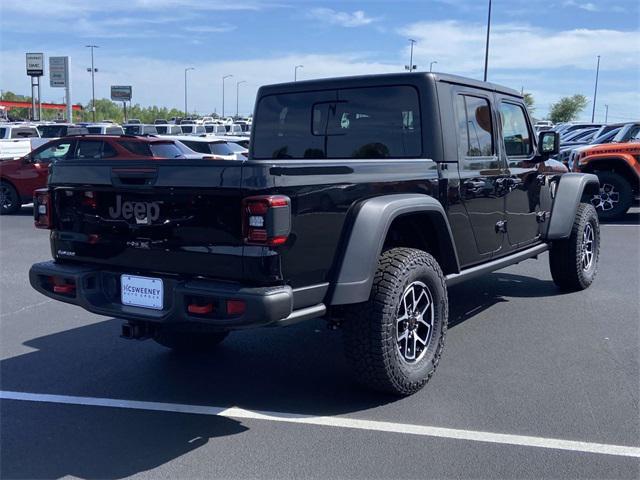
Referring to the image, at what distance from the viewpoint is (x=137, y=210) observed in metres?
3.90

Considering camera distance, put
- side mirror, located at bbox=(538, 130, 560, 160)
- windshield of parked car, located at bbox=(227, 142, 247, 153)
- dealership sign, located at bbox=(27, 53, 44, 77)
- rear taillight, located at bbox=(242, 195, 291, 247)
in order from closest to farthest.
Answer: rear taillight, located at bbox=(242, 195, 291, 247), side mirror, located at bbox=(538, 130, 560, 160), windshield of parked car, located at bbox=(227, 142, 247, 153), dealership sign, located at bbox=(27, 53, 44, 77)

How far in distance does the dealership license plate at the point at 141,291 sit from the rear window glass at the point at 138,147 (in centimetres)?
918

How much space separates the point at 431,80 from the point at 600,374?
236 cm

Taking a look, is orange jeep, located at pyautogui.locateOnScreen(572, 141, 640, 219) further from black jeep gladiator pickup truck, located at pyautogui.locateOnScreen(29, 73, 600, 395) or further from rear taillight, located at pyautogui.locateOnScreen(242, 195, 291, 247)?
rear taillight, located at pyautogui.locateOnScreen(242, 195, 291, 247)

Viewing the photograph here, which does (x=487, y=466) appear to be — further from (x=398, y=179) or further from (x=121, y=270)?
(x=121, y=270)

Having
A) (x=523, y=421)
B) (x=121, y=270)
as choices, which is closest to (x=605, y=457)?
(x=523, y=421)

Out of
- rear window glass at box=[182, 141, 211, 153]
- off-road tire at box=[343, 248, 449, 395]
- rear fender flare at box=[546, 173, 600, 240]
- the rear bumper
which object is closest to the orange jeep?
rear fender flare at box=[546, 173, 600, 240]

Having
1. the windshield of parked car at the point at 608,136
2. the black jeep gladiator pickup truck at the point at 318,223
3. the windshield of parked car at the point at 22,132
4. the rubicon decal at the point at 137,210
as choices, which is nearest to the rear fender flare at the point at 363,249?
the black jeep gladiator pickup truck at the point at 318,223

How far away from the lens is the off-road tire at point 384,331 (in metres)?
3.99

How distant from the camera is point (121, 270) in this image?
4016 millimetres

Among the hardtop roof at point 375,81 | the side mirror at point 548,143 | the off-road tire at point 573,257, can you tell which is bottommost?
the off-road tire at point 573,257

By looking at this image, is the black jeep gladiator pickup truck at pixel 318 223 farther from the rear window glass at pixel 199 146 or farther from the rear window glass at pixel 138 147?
the rear window glass at pixel 199 146

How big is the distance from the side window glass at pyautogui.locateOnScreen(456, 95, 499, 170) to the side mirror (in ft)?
2.97

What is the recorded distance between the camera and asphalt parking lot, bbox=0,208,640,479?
137 inches
